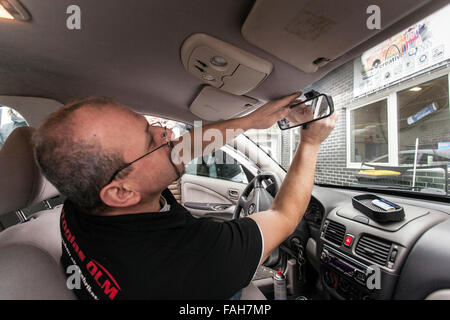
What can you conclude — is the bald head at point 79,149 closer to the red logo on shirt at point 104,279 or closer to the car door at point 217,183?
the red logo on shirt at point 104,279

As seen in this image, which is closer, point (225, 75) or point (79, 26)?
point (79, 26)

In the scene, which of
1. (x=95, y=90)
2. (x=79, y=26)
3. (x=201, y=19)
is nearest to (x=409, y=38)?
(x=201, y=19)

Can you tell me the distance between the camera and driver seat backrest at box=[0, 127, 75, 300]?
2.70 feet

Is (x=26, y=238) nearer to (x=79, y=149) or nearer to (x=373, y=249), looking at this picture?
(x=79, y=149)

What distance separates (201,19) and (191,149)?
30.6 inches

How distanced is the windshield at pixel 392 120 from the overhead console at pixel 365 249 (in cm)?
35

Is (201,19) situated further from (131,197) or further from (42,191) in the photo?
(42,191)

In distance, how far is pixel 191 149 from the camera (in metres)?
1.50

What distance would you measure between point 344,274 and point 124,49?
1870mm

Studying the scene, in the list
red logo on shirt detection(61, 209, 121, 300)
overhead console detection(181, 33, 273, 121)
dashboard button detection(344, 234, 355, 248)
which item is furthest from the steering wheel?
red logo on shirt detection(61, 209, 121, 300)

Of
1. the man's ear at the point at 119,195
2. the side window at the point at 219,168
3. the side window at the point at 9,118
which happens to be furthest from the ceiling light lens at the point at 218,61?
the side window at the point at 219,168

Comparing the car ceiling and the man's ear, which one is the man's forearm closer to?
the car ceiling

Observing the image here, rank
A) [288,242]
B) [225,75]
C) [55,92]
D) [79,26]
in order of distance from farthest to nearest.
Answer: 1. [288,242]
2. [55,92]
3. [225,75]
4. [79,26]

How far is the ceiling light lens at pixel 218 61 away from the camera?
116cm
